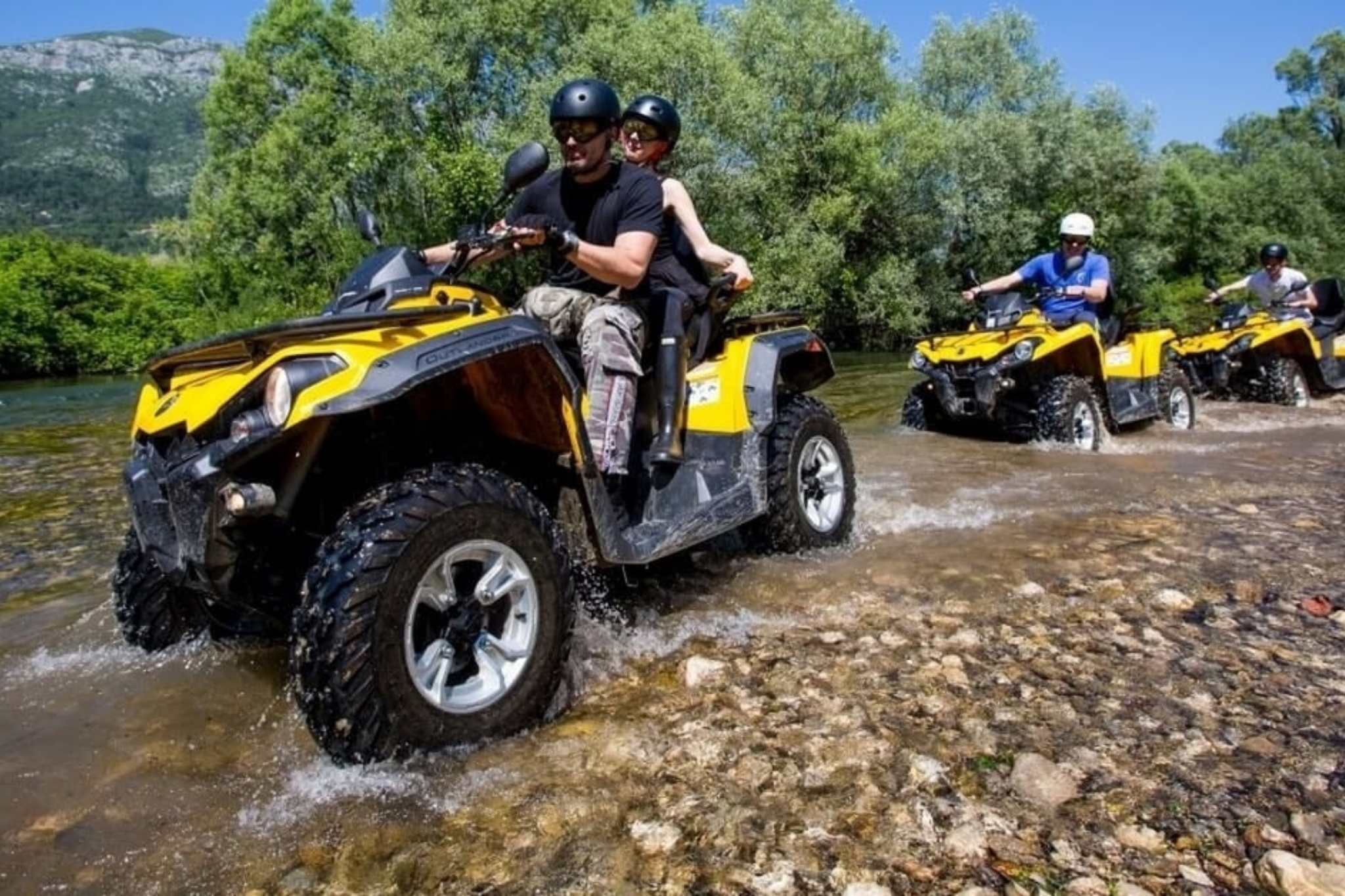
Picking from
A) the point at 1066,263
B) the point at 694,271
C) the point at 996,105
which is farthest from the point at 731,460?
the point at 996,105

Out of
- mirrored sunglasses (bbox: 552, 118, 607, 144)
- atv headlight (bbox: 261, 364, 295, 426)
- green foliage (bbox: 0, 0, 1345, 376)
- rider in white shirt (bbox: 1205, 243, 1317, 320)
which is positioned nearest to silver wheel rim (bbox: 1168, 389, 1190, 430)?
rider in white shirt (bbox: 1205, 243, 1317, 320)

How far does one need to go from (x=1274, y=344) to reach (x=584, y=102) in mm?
11570

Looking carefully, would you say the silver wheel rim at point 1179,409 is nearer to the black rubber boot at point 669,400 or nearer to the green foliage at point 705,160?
the black rubber boot at point 669,400

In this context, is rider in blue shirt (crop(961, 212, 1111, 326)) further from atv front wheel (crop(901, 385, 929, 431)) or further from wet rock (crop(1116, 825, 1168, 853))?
wet rock (crop(1116, 825, 1168, 853))

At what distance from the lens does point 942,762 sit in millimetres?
2561

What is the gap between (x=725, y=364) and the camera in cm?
463

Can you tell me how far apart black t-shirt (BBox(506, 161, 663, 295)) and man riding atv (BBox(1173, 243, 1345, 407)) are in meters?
10.2

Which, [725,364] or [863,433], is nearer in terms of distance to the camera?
[725,364]

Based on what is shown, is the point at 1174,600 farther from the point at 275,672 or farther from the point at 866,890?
the point at 275,672

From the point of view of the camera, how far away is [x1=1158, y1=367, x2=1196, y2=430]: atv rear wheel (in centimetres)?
1024

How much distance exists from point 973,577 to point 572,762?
2.34 m

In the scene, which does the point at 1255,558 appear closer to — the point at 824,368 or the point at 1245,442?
the point at 824,368

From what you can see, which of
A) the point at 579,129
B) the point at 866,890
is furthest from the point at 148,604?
the point at 866,890

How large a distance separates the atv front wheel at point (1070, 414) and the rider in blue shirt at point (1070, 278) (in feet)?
2.81
